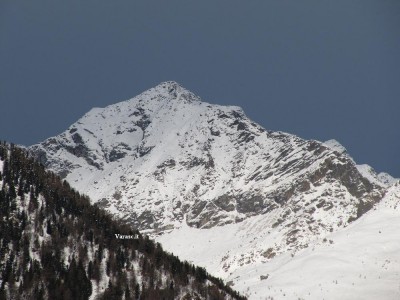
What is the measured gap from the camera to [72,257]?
3570 inches

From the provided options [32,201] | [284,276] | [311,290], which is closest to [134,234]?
[32,201]

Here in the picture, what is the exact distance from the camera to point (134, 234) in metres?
110

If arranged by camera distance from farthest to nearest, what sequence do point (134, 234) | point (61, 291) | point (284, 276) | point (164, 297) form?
point (134, 234) < point (284, 276) < point (164, 297) < point (61, 291)

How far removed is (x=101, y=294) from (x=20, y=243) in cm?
1471

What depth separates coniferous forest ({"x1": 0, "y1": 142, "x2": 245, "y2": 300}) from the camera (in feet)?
275

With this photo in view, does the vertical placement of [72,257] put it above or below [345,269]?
above

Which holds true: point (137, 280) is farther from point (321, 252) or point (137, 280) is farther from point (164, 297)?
point (321, 252)

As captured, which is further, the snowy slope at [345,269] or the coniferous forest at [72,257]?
the snowy slope at [345,269]

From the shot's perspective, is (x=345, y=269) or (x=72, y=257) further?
(x=345, y=269)

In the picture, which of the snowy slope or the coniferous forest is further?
the snowy slope

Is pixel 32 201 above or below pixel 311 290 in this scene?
above

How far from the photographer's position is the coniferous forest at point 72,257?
83.8 metres

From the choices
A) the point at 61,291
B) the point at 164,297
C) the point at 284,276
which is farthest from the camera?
the point at 284,276

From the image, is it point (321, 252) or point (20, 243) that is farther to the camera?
point (321, 252)
